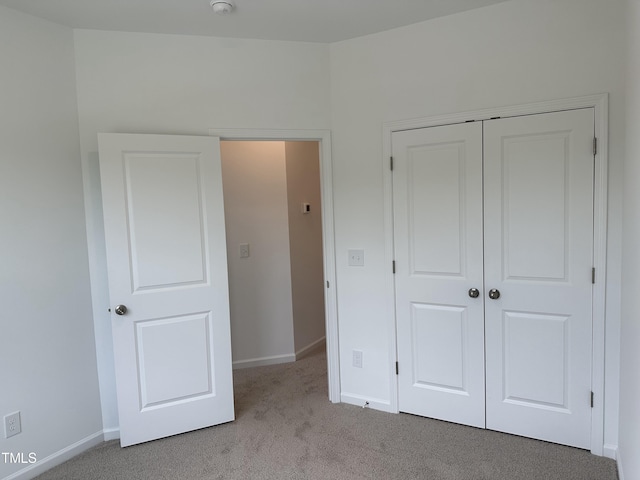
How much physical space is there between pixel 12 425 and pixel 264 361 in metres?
1.98

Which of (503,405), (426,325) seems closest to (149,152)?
(426,325)

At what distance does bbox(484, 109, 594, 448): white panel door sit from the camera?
2.16 meters

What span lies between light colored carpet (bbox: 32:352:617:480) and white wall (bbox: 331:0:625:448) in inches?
11.4

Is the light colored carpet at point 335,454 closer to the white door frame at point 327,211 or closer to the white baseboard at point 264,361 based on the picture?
the white door frame at point 327,211

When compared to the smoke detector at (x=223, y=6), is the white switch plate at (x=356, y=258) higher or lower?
lower

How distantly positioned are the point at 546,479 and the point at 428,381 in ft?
2.66

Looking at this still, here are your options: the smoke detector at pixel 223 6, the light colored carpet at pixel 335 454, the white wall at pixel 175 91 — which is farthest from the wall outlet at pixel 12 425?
the smoke detector at pixel 223 6

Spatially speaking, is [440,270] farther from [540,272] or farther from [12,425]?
[12,425]

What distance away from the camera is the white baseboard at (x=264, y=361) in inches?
145

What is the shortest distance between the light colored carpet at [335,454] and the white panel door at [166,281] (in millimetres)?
188

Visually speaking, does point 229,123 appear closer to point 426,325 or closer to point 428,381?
point 426,325

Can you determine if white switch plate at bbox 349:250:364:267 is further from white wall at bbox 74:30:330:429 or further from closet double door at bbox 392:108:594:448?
white wall at bbox 74:30:330:429

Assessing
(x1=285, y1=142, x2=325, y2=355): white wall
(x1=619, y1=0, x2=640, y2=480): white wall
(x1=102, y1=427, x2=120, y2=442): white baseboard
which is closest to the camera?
(x1=619, y1=0, x2=640, y2=480): white wall


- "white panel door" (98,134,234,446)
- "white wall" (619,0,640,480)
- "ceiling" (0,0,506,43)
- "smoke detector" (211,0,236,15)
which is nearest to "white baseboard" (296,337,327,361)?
"white panel door" (98,134,234,446)
